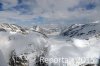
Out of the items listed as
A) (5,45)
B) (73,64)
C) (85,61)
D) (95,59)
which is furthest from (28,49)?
(95,59)

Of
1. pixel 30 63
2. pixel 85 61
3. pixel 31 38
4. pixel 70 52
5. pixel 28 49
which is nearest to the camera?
pixel 30 63

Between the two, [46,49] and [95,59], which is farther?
[95,59]

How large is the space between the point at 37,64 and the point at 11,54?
4.38 meters

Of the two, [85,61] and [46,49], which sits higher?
[46,49]

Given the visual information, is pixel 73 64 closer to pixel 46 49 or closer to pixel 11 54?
pixel 46 49

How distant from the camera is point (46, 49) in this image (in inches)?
1444

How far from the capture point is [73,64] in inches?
1478

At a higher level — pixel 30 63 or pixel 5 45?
pixel 5 45

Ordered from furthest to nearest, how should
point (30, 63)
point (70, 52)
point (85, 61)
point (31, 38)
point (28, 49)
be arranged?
point (70, 52) < point (85, 61) < point (31, 38) < point (28, 49) < point (30, 63)

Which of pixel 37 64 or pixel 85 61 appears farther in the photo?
pixel 85 61

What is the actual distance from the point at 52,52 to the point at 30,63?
687cm

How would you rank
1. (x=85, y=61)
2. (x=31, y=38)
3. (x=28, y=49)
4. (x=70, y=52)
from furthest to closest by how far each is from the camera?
(x=70, y=52), (x=85, y=61), (x=31, y=38), (x=28, y=49)

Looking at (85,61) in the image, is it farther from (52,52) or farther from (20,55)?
(20,55)

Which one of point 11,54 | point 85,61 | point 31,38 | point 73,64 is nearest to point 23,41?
point 31,38
